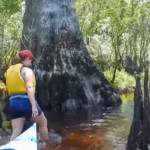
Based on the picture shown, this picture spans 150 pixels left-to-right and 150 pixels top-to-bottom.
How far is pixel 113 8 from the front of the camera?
20.9 m

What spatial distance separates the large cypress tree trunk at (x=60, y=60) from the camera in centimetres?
1490

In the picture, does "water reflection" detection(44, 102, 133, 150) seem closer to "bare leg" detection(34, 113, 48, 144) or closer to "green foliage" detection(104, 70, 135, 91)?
"bare leg" detection(34, 113, 48, 144)

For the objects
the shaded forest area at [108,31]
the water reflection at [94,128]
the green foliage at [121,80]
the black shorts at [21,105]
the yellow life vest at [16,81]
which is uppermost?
the shaded forest area at [108,31]

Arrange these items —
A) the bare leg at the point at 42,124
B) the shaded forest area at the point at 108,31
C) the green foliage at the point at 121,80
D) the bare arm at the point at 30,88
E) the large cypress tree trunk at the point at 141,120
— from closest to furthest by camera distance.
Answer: the bare arm at the point at 30,88, the bare leg at the point at 42,124, the large cypress tree trunk at the point at 141,120, the shaded forest area at the point at 108,31, the green foliage at the point at 121,80

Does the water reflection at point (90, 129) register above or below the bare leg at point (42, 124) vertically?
below

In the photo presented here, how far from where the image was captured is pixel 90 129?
1131 cm

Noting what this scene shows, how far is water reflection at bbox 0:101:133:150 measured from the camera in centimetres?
920

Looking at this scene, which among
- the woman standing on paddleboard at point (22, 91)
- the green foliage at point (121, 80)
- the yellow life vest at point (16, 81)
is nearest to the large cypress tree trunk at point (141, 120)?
the woman standing on paddleboard at point (22, 91)

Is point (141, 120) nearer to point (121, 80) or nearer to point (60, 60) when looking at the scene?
point (60, 60)

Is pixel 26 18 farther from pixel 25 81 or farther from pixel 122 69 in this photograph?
pixel 122 69

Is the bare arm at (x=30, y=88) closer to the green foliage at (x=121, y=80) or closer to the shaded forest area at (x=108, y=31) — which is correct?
the shaded forest area at (x=108, y=31)

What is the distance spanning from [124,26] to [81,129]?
7.91 metres

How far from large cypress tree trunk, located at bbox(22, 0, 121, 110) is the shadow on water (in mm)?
618

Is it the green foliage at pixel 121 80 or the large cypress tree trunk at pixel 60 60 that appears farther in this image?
the green foliage at pixel 121 80
